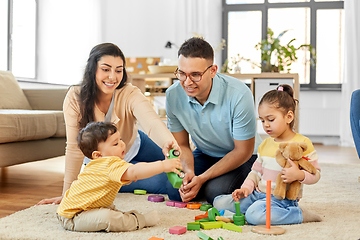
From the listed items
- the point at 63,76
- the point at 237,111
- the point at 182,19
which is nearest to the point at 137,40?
the point at 182,19

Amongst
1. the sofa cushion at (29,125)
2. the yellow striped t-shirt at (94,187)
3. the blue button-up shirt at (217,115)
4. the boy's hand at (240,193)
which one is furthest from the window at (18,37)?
the boy's hand at (240,193)

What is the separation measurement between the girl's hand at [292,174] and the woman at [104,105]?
465 mm

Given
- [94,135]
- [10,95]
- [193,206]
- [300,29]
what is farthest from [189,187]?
[300,29]

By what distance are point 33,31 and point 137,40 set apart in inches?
63.3

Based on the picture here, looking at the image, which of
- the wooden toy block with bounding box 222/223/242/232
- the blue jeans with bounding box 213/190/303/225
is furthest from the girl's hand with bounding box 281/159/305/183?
the wooden toy block with bounding box 222/223/242/232

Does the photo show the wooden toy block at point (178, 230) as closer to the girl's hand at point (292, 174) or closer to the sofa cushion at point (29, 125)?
the girl's hand at point (292, 174)

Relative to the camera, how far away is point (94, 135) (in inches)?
53.7

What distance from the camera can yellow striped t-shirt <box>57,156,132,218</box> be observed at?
1328 mm

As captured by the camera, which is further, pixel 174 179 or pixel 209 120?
pixel 209 120

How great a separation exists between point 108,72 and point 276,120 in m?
0.76

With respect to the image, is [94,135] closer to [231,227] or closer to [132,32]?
[231,227]

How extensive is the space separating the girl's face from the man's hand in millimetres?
458

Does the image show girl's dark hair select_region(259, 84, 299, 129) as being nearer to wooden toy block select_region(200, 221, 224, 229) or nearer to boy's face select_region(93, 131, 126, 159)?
wooden toy block select_region(200, 221, 224, 229)

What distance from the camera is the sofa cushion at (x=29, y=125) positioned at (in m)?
2.12
